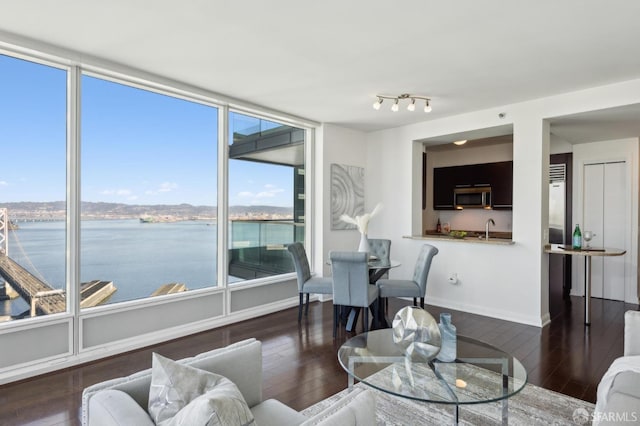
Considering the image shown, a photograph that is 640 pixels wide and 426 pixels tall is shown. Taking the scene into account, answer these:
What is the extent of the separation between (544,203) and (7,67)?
215 inches

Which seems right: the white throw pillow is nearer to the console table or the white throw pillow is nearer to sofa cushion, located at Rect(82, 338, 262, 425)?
sofa cushion, located at Rect(82, 338, 262, 425)

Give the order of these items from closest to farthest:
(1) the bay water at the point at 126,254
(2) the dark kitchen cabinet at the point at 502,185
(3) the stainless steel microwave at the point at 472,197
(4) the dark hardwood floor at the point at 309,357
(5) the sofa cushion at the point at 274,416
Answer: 1. (5) the sofa cushion at the point at 274,416
2. (4) the dark hardwood floor at the point at 309,357
3. (1) the bay water at the point at 126,254
4. (2) the dark kitchen cabinet at the point at 502,185
5. (3) the stainless steel microwave at the point at 472,197

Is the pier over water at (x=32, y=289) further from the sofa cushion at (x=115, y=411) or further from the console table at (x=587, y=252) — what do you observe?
the console table at (x=587, y=252)

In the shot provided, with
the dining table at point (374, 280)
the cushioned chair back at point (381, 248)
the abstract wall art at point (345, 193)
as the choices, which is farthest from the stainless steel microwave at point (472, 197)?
the dining table at point (374, 280)

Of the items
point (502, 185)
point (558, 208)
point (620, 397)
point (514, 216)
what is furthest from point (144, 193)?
point (558, 208)

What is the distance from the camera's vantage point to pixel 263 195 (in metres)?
4.91

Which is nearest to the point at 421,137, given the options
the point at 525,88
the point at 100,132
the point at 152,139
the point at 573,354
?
the point at 525,88

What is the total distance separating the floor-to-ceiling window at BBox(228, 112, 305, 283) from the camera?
15.0ft

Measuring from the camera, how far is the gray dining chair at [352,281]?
3635mm

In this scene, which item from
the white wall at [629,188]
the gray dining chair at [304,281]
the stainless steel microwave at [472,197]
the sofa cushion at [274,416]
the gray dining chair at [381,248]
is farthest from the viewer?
the stainless steel microwave at [472,197]

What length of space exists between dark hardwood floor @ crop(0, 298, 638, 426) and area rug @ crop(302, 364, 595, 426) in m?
0.18

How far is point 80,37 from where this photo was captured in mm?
2797

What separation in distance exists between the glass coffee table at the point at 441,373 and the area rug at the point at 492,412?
5.4 inches

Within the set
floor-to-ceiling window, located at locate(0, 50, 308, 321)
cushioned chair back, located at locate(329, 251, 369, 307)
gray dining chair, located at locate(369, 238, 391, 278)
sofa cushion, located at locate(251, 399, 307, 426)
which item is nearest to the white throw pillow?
sofa cushion, located at locate(251, 399, 307, 426)
